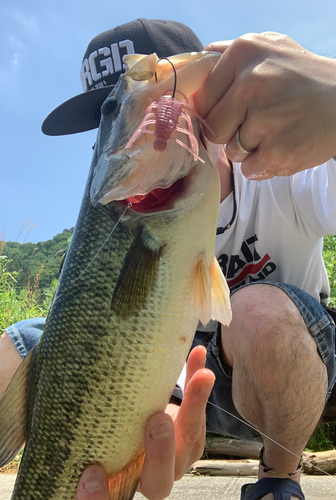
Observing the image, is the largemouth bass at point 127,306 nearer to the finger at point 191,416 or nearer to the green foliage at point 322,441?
the finger at point 191,416

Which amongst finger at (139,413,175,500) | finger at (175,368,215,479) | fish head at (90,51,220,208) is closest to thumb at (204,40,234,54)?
fish head at (90,51,220,208)

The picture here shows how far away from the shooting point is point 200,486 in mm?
2744

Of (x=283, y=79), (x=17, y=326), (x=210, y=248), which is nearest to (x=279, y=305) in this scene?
(x=210, y=248)

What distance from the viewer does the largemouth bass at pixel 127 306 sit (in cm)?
121

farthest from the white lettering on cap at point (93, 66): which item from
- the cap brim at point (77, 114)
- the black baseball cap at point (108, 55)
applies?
the cap brim at point (77, 114)

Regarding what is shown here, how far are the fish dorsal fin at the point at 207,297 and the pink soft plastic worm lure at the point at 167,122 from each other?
39 cm

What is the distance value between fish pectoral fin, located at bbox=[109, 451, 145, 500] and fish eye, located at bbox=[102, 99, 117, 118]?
1.27m

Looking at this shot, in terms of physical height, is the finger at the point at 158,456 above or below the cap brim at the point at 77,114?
below

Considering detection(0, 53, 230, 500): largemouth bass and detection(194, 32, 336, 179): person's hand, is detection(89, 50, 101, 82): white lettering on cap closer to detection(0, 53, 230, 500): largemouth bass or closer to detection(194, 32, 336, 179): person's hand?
detection(0, 53, 230, 500): largemouth bass

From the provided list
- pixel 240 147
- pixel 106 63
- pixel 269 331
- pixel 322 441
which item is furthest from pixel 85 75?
pixel 322 441

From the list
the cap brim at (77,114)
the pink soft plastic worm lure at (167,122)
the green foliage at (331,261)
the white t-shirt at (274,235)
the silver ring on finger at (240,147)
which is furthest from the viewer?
the green foliage at (331,261)

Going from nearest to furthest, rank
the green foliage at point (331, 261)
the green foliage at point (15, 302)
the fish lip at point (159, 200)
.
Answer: the fish lip at point (159, 200)
the green foliage at point (331, 261)
the green foliage at point (15, 302)

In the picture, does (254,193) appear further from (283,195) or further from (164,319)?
(164,319)

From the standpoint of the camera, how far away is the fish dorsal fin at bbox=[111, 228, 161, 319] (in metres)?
1.22
